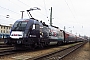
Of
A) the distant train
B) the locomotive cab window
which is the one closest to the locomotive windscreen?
the distant train

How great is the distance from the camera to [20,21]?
58.4 feet

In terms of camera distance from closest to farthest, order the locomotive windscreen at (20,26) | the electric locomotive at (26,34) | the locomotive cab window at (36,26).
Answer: the electric locomotive at (26,34), the locomotive windscreen at (20,26), the locomotive cab window at (36,26)

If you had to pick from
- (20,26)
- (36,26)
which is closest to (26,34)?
(20,26)

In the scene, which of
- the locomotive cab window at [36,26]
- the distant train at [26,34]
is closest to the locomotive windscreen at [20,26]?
the distant train at [26,34]

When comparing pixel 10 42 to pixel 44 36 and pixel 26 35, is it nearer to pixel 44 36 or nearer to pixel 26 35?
pixel 26 35

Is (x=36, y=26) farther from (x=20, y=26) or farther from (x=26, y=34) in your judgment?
(x=26, y=34)

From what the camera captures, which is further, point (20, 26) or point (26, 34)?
point (20, 26)

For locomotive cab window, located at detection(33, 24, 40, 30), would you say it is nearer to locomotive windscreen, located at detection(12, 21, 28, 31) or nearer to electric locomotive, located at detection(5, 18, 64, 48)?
electric locomotive, located at detection(5, 18, 64, 48)

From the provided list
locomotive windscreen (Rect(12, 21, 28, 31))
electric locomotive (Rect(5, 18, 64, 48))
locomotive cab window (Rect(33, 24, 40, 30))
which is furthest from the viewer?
locomotive cab window (Rect(33, 24, 40, 30))

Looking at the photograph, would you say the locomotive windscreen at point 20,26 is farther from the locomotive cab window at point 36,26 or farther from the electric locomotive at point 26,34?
the locomotive cab window at point 36,26

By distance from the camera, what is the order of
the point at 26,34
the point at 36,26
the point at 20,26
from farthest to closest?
the point at 36,26, the point at 20,26, the point at 26,34

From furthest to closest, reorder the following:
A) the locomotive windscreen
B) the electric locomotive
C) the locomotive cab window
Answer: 1. the locomotive cab window
2. the locomotive windscreen
3. the electric locomotive

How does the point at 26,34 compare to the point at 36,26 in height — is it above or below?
below

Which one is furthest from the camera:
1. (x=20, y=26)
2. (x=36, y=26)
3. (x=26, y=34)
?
(x=36, y=26)
